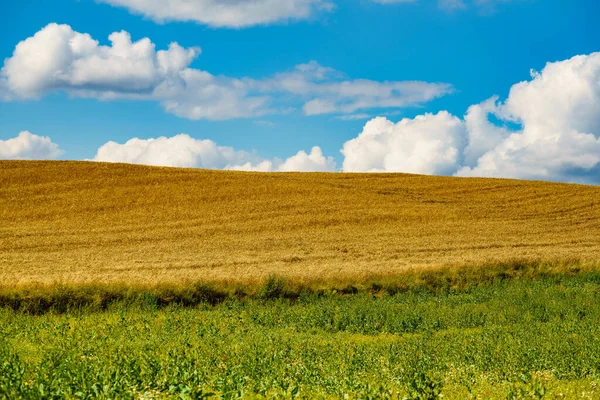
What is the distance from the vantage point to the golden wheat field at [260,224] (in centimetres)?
2706

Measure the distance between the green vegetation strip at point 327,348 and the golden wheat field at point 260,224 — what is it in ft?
13.3

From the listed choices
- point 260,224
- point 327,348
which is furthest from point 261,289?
point 260,224

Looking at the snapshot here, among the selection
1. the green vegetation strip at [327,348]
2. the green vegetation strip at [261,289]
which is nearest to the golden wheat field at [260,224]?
the green vegetation strip at [261,289]

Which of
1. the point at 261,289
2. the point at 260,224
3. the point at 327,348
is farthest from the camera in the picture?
the point at 260,224

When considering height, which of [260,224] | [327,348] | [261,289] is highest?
[260,224]

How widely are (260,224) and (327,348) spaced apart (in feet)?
93.6

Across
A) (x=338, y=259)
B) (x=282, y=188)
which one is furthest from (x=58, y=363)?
(x=282, y=188)

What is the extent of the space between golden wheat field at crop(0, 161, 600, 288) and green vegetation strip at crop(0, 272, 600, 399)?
4057mm

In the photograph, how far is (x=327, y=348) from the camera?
12.4 meters

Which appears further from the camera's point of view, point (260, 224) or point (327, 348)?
point (260, 224)

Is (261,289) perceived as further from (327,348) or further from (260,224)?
(260,224)

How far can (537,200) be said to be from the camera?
183 feet

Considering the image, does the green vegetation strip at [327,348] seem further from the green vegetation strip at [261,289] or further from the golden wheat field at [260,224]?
the golden wheat field at [260,224]

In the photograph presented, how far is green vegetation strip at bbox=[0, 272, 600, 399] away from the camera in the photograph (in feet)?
23.7
